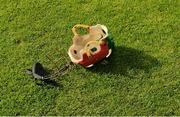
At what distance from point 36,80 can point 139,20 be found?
1.45 m

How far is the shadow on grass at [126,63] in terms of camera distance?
15.6ft

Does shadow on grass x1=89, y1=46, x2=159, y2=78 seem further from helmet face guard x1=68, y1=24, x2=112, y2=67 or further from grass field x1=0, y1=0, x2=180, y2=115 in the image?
helmet face guard x1=68, y1=24, x2=112, y2=67

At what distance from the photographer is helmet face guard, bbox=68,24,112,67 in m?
4.68

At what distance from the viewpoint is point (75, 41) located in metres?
4.84

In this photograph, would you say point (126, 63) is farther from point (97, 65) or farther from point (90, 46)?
point (90, 46)

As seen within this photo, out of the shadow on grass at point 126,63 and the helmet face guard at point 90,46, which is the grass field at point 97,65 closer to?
the shadow on grass at point 126,63

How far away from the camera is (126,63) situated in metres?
4.82

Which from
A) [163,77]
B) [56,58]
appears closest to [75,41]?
[56,58]

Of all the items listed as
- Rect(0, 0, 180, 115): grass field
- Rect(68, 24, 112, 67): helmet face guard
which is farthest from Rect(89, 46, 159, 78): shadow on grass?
Rect(68, 24, 112, 67): helmet face guard

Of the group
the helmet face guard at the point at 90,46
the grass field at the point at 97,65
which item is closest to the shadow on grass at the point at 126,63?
the grass field at the point at 97,65

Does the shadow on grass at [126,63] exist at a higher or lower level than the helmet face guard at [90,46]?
lower

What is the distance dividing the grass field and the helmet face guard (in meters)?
0.13

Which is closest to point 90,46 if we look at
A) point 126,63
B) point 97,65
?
point 97,65

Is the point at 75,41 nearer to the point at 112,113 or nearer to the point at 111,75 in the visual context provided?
the point at 111,75
